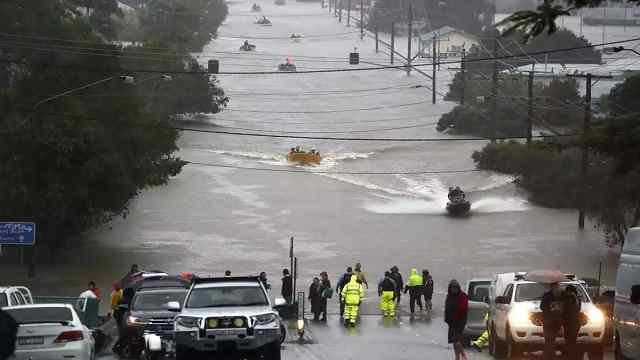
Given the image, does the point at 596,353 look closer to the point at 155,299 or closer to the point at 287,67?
the point at 155,299

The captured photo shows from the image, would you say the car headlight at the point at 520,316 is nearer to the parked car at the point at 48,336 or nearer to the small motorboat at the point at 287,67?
the parked car at the point at 48,336

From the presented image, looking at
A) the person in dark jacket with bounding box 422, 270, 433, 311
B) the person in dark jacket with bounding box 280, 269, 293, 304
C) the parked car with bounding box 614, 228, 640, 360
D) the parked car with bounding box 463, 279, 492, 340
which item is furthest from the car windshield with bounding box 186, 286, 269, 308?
the person in dark jacket with bounding box 422, 270, 433, 311

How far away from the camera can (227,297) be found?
22203mm

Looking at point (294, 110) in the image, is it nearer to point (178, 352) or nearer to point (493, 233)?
point (493, 233)

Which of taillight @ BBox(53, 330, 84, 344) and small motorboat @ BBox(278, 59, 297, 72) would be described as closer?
taillight @ BBox(53, 330, 84, 344)

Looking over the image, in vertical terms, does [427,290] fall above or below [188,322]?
below

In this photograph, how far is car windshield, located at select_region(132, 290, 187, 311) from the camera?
27234mm

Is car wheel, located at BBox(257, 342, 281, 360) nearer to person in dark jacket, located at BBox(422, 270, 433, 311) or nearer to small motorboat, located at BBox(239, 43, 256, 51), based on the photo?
person in dark jacket, located at BBox(422, 270, 433, 311)

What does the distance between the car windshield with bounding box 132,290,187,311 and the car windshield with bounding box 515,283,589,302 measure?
6639 mm

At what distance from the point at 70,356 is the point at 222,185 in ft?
208

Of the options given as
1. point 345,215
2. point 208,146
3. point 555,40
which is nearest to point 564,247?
point 345,215

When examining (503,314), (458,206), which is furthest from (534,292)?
(458,206)

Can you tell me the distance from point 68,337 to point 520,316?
313 inches

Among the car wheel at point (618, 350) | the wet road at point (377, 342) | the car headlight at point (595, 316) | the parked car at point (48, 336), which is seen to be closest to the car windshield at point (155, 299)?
the wet road at point (377, 342)
